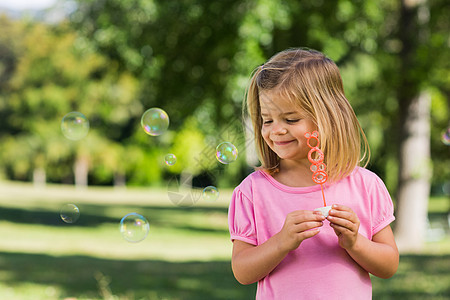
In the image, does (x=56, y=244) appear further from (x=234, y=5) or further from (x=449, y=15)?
(x=449, y=15)

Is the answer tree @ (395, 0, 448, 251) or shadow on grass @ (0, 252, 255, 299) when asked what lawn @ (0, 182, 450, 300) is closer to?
shadow on grass @ (0, 252, 255, 299)

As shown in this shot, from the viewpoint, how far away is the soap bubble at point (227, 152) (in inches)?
116

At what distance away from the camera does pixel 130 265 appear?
9086 mm

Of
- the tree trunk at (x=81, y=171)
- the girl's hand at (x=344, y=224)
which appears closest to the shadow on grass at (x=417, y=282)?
the girl's hand at (x=344, y=224)

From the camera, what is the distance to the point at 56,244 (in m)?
12.3

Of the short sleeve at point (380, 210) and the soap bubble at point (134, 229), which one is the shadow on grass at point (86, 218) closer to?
the soap bubble at point (134, 229)

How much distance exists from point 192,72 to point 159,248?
146 inches

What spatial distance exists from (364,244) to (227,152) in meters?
1.24

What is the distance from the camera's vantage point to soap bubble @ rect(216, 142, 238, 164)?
2948 mm

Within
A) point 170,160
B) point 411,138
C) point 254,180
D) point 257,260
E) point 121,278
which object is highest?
point 411,138

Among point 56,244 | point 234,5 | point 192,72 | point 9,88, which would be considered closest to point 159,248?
point 56,244

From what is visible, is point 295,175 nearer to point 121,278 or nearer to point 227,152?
point 227,152

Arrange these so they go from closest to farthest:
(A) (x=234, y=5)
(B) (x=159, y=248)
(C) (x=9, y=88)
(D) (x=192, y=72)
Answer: (A) (x=234, y=5), (D) (x=192, y=72), (B) (x=159, y=248), (C) (x=9, y=88)

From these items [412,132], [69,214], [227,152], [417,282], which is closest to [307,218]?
[227,152]
